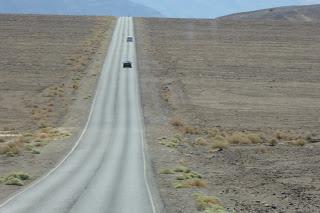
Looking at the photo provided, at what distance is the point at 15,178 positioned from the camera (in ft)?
99.5

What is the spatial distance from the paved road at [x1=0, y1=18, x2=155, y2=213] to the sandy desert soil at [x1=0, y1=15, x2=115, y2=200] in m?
1.31

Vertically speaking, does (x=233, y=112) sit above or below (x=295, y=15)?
below

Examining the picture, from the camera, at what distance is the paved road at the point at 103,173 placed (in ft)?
78.3

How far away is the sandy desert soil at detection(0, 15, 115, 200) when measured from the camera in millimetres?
40781

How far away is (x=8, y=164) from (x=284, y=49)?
82.9 meters

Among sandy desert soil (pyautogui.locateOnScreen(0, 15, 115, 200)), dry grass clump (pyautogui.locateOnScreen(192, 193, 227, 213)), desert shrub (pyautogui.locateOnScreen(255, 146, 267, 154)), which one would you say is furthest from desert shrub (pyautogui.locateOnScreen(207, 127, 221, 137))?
dry grass clump (pyautogui.locateOnScreen(192, 193, 227, 213))

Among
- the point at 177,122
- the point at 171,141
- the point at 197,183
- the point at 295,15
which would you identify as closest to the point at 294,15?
the point at 295,15

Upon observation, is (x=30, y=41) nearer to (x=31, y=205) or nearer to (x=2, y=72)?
(x=2, y=72)

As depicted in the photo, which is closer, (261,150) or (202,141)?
(261,150)

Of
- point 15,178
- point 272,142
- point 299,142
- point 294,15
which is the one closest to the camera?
point 15,178

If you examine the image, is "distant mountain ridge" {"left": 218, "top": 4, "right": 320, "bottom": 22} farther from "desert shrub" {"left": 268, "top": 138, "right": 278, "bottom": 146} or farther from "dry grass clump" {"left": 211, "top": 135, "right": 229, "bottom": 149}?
"dry grass clump" {"left": 211, "top": 135, "right": 229, "bottom": 149}

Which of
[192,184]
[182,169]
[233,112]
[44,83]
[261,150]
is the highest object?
[192,184]

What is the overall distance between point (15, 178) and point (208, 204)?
11.0 m

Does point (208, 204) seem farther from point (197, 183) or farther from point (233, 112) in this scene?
point (233, 112)
